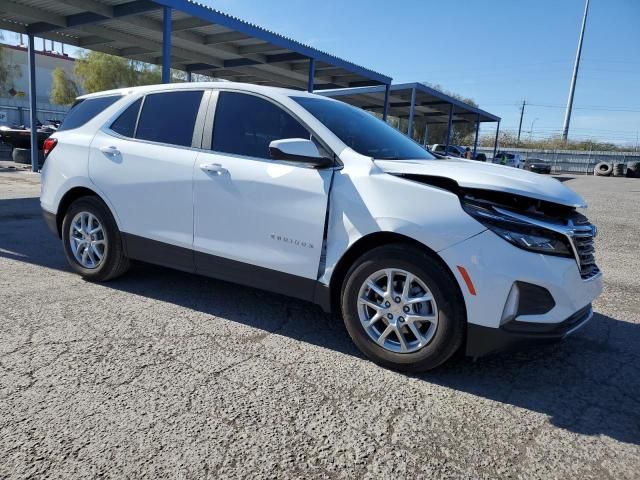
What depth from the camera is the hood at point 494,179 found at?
2801 mm

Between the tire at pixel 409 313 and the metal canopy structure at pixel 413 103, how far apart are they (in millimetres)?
17361

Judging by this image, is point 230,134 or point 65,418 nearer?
point 65,418

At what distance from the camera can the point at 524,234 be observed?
269 centimetres

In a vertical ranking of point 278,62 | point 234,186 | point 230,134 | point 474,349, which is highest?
point 278,62

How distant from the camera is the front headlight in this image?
2681 mm

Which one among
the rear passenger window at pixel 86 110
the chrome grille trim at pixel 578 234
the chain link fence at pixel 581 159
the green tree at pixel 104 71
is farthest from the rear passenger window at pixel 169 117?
the chain link fence at pixel 581 159

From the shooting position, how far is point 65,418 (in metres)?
2.38

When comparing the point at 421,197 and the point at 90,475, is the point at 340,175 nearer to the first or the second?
the point at 421,197

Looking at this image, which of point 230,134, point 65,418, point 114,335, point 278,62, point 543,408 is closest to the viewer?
point 65,418

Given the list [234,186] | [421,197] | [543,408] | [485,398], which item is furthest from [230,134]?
[543,408]

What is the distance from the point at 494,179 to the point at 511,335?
930mm

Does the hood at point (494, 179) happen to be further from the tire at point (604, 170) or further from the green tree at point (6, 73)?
the green tree at point (6, 73)

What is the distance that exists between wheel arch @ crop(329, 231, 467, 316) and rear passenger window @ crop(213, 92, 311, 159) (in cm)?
90

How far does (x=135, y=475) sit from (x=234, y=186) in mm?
2050
